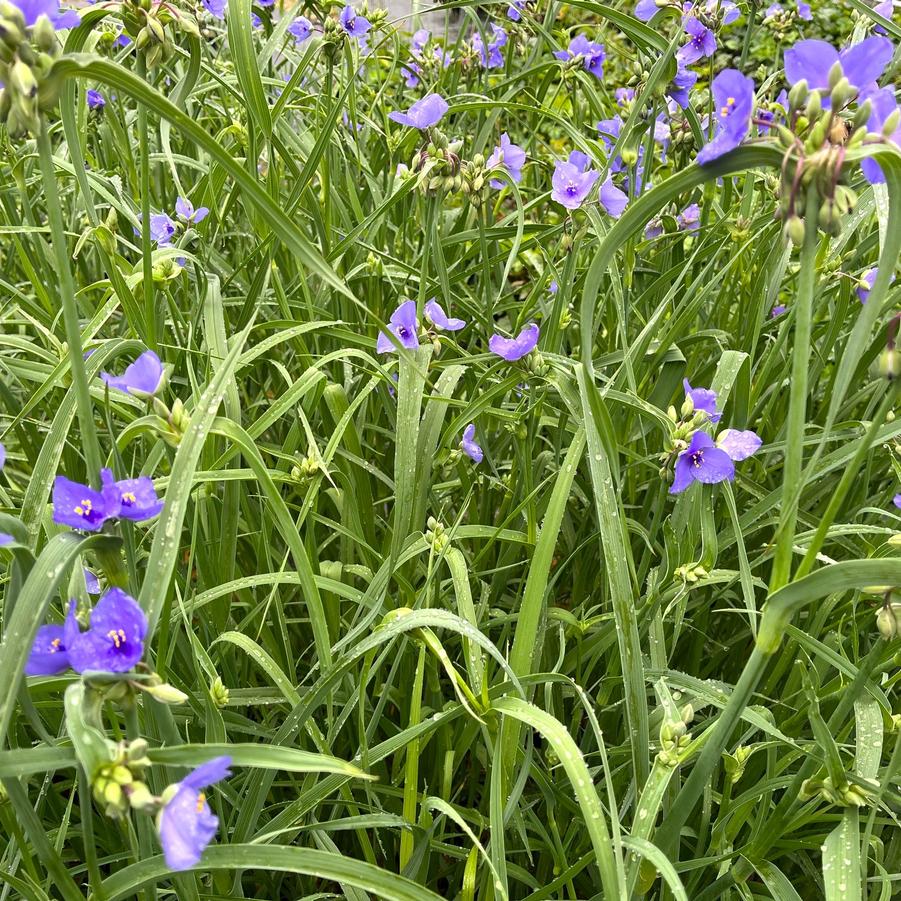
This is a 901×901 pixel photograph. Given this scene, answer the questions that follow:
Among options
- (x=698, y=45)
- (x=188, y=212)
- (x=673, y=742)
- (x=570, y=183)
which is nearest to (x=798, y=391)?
(x=673, y=742)

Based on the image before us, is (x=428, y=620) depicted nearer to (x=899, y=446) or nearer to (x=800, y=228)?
(x=800, y=228)

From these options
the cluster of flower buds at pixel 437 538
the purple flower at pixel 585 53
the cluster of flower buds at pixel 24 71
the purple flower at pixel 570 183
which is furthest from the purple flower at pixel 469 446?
the purple flower at pixel 585 53

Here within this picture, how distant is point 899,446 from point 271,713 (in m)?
0.95

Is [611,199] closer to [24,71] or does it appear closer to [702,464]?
[702,464]

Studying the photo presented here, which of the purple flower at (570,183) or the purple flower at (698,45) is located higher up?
the purple flower at (698,45)

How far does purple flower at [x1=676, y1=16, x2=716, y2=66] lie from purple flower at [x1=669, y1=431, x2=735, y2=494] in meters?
0.85

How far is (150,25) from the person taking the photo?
794mm

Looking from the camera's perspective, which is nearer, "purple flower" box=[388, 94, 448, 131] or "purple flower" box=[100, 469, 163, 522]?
"purple flower" box=[100, 469, 163, 522]

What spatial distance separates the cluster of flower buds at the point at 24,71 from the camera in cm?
47

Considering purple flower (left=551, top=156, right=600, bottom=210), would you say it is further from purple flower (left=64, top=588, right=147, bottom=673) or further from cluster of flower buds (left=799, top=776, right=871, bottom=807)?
purple flower (left=64, top=588, right=147, bottom=673)

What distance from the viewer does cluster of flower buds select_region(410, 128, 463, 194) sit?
109cm

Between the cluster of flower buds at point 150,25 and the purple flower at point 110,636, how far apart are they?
568mm

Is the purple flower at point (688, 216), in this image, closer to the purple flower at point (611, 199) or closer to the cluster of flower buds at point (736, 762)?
the purple flower at point (611, 199)

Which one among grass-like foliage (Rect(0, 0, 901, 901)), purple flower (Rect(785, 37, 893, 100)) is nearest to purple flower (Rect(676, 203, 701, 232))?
grass-like foliage (Rect(0, 0, 901, 901))
